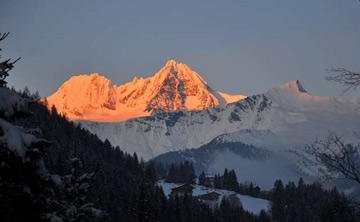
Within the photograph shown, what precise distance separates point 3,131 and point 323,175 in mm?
6049

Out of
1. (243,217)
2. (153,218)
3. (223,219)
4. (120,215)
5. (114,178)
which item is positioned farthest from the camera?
(114,178)

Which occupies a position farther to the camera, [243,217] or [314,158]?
[243,217]

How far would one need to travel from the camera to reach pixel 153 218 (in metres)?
82.1

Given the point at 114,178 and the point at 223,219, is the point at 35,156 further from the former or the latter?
the point at 114,178

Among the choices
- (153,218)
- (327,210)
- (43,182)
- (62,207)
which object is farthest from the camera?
(153,218)

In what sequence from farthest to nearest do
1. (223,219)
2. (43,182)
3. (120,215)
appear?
(223,219) < (120,215) < (43,182)

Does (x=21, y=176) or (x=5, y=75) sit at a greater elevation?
(x=5, y=75)

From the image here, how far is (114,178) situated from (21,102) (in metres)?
184

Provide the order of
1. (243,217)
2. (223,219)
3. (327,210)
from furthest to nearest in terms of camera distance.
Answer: (243,217) → (223,219) → (327,210)

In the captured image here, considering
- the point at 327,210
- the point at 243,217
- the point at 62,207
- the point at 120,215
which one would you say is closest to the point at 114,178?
the point at 243,217

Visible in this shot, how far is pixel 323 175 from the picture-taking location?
16.4m

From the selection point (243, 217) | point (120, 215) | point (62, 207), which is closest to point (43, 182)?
point (62, 207)

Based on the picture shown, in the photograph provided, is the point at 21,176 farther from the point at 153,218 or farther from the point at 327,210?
the point at 153,218

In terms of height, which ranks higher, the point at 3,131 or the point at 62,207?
the point at 3,131
